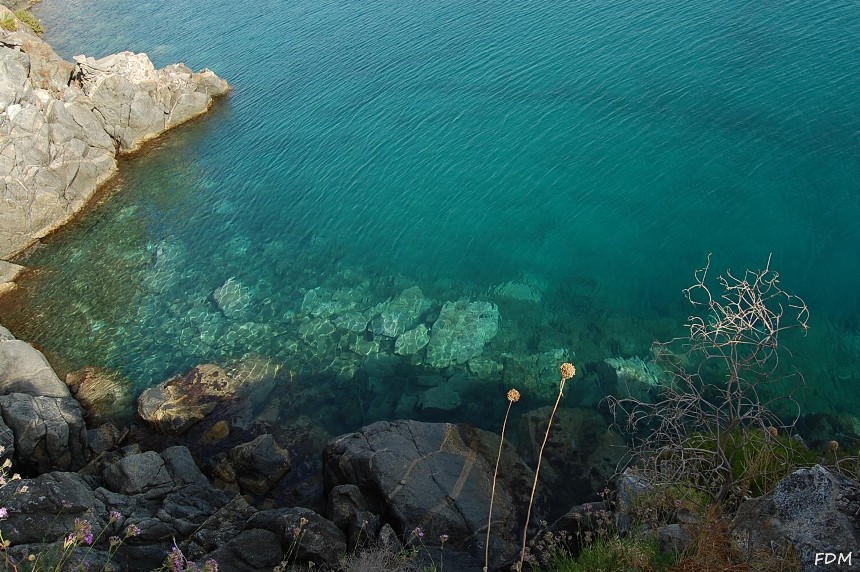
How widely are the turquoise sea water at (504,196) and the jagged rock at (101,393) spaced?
579 millimetres

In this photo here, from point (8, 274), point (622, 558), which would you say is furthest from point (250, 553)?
point (8, 274)

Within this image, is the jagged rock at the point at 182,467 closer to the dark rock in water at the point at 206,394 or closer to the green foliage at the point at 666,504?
the dark rock in water at the point at 206,394

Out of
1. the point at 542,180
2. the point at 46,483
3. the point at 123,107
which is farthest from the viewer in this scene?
the point at 123,107

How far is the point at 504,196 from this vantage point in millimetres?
29219

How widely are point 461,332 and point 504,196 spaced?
8.94 metres

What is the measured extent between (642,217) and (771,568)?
19.5 meters

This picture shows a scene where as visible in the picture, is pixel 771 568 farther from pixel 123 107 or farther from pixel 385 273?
pixel 123 107

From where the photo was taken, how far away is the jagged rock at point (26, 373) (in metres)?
21.2

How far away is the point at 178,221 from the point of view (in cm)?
3133

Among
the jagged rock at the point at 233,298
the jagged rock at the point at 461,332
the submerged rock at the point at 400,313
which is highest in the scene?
the jagged rock at the point at 233,298

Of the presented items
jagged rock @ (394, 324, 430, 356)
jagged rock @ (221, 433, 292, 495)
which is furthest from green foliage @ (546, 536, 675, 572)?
jagged rock @ (394, 324, 430, 356)

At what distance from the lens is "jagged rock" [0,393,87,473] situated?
1836 cm

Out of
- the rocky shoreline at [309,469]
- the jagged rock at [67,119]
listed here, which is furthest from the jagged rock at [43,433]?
the jagged rock at [67,119]

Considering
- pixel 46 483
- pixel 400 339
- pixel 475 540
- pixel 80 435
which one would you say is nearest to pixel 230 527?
pixel 46 483
